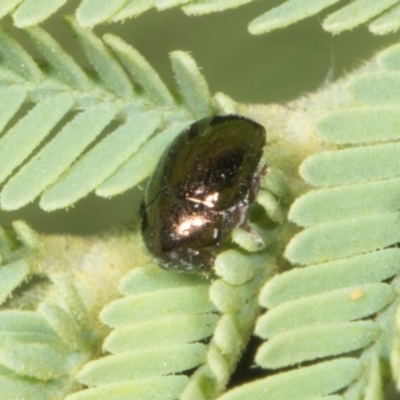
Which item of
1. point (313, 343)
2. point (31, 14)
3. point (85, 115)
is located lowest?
point (313, 343)

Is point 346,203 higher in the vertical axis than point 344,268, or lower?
higher

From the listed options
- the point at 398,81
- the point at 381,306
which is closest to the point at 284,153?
the point at 398,81

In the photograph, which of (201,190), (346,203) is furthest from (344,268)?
(201,190)

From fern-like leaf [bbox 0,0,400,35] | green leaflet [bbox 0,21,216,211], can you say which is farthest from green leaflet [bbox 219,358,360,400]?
fern-like leaf [bbox 0,0,400,35]

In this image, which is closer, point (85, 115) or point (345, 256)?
point (345, 256)

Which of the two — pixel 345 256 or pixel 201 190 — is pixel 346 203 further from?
pixel 201 190

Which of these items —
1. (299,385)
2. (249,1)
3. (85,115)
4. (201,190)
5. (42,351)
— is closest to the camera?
(299,385)

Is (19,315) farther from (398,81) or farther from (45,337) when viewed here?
(398,81)

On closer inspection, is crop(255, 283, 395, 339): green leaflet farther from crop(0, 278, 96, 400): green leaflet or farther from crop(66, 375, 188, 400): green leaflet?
crop(0, 278, 96, 400): green leaflet

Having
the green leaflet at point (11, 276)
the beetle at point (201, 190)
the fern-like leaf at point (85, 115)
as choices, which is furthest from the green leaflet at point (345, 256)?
the green leaflet at point (11, 276)
